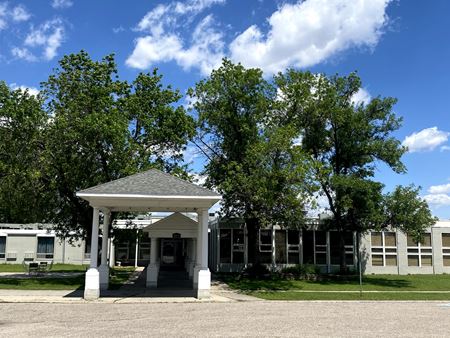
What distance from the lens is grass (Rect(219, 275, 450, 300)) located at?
20.0 metres

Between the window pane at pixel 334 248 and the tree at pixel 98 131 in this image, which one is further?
the window pane at pixel 334 248

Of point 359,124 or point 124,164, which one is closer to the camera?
point 124,164

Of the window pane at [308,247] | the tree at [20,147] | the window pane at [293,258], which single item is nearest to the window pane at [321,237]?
the window pane at [308,247]

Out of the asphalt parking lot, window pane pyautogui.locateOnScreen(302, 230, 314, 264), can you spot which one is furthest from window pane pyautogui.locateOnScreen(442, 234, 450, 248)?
the asphalt parking lot

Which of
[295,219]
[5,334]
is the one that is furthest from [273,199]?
[5,334]

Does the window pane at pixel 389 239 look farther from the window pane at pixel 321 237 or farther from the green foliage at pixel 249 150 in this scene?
the green foliage at pixel 249 150

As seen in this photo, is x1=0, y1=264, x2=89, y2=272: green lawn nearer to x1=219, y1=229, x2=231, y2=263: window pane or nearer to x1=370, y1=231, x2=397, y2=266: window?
x1=219, y1=229, x2=231, y2=263: window pane

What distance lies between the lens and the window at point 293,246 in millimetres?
34250

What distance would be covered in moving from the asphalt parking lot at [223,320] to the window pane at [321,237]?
17475mm

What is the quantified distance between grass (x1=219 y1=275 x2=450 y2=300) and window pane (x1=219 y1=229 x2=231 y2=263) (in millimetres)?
5987

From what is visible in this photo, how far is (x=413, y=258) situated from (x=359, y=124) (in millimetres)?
13189

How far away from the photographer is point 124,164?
23.2m

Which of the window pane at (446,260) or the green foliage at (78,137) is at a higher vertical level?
the green foliage at (78,137)

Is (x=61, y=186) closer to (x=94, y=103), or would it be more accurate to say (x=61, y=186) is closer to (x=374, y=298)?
(x=94, y=103)
